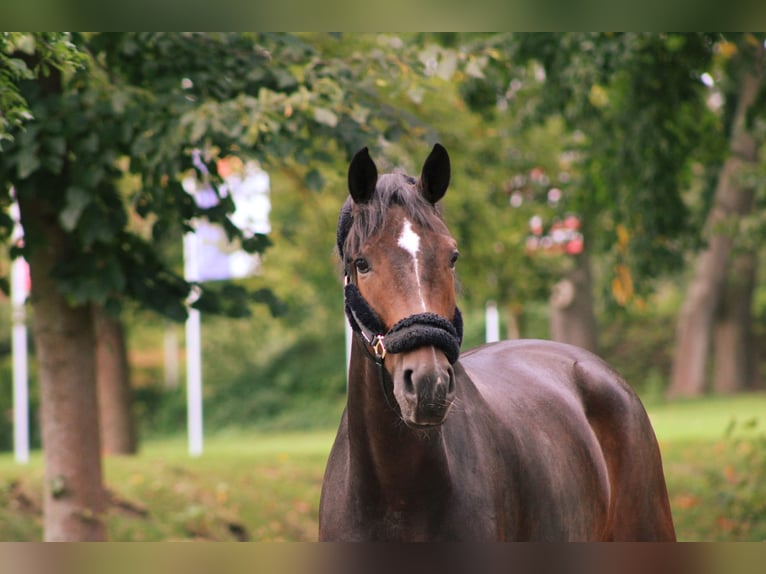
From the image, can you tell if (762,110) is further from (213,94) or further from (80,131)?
(80,131)

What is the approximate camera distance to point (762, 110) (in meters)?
10.1

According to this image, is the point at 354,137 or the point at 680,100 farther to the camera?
the point at 680,100

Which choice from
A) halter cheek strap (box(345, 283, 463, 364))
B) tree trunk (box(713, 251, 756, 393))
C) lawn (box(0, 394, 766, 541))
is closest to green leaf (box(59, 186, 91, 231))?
halter cheek strap (box(345, 283, 463, 364))

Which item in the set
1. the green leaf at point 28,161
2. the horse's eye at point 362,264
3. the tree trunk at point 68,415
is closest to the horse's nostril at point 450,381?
the horse's eye at point 362,264

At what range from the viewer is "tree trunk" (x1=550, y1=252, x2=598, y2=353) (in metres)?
19.3

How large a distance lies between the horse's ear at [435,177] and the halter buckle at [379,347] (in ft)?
1.88

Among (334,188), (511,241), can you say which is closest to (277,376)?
(511,241)

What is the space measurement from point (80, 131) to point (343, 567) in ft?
15.0

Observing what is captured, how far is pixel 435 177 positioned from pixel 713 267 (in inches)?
716

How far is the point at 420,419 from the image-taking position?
10.5 feet

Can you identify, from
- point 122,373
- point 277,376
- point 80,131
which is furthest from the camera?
point 277,376

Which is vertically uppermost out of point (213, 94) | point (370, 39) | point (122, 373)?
point (370, 39)

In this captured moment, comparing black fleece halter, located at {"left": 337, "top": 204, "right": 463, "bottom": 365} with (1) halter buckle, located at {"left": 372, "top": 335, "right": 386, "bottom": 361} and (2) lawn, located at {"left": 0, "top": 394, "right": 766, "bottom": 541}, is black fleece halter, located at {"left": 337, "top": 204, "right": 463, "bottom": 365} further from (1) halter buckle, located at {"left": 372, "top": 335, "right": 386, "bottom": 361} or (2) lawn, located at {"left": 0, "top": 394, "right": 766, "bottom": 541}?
(2) lawn, located at {"left": 0, "top": 394, "right": 766, "bottom": 541}

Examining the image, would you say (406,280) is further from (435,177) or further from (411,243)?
(435,177)
